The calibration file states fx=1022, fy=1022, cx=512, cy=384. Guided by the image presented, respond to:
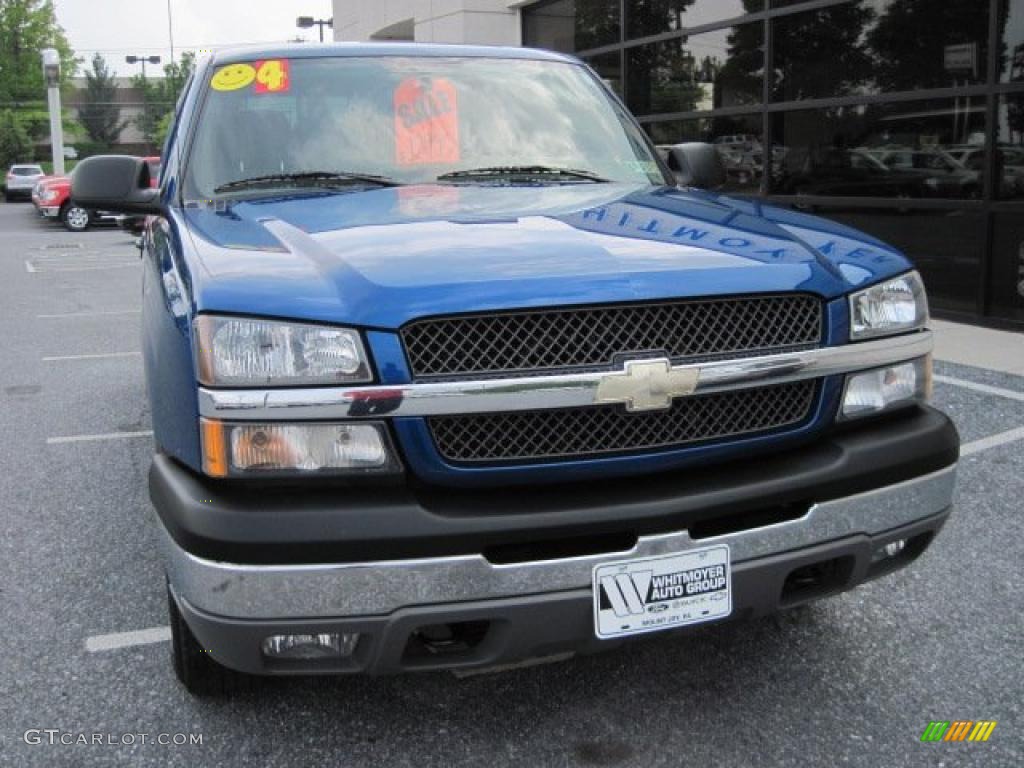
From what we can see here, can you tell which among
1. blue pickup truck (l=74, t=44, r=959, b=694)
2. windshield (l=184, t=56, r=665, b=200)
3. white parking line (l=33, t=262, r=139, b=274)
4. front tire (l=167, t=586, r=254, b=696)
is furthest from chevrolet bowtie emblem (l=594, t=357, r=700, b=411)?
white parking line (l=33, t=262, r=139, b=274)

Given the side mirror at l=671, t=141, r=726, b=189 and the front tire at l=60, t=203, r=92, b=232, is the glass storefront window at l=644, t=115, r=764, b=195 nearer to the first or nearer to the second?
the side mirror at l=671, t=141, r=726, b=189

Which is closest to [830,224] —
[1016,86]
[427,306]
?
[427,306]

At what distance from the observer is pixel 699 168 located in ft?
13.5

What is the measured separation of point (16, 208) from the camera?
116 feet

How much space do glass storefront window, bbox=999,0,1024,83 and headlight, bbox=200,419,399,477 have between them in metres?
7.73

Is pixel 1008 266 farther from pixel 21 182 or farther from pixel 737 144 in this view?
pixel 21 182

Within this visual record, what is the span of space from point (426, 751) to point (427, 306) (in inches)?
45.6

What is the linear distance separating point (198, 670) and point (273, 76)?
2046 millimetres

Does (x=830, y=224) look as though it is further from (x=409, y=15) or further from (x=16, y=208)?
(x=16, y=208)

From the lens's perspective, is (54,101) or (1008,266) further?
(54,101)

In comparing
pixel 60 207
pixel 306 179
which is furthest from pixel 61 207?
pixel 306 179

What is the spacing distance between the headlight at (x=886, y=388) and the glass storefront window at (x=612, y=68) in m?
11.3

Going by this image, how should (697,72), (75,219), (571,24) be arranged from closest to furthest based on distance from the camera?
(697,72) → (571,24) → (75,219)

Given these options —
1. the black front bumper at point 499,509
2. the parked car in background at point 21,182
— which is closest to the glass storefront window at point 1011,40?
the black front bumper at point 499,509
